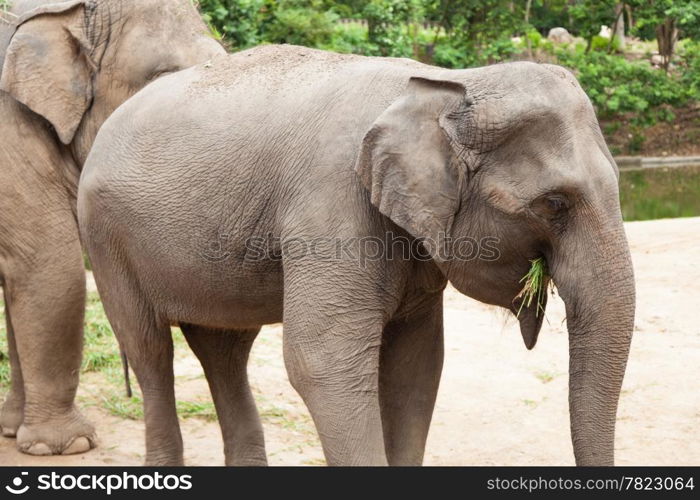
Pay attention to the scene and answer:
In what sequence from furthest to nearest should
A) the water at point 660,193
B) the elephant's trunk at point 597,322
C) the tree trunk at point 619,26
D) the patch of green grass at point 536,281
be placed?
the tree trunk at point 619,26, the water at point 660,193, the patch of green grass at point 536,281, the elephant's trunk at point 597,322

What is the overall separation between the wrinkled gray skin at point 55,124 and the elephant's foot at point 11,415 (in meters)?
0.45

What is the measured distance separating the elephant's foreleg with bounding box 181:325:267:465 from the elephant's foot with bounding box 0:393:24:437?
1.56m

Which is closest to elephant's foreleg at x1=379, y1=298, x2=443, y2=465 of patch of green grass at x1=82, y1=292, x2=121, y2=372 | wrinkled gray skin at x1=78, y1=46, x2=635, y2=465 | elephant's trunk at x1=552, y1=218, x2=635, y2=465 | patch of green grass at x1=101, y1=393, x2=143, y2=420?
wrinkled gray skin at x1=78, y1=46, x2=635, y2=465

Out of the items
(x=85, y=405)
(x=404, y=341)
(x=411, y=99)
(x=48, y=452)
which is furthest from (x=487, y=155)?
(x=85, y=405)

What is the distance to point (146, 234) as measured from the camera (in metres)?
4.10

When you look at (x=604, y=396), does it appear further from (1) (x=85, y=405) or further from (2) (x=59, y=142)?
(1) (x=85, y=405)

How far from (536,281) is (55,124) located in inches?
108

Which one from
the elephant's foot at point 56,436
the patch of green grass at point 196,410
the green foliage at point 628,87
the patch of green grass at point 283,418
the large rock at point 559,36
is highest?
the elephant's foot at point 56,436

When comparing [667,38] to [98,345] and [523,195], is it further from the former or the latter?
[523,195]

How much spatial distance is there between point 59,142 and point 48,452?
1.47m

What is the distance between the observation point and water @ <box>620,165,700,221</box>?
14133mm

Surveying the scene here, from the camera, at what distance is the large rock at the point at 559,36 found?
80.6 feet
